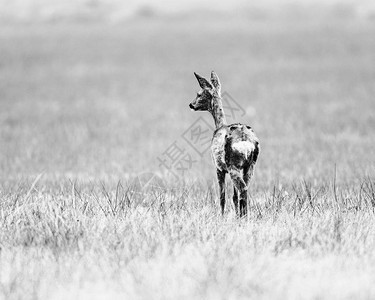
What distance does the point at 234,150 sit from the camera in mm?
4582

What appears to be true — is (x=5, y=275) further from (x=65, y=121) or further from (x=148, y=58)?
(x=148, y=58)

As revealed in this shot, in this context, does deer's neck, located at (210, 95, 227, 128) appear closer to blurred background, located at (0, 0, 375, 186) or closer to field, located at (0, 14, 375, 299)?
field, located at (0, 14, 375, 299)

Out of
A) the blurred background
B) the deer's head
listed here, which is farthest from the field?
the deer's head

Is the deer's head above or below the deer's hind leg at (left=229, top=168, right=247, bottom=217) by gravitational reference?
above

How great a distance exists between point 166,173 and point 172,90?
795 cm

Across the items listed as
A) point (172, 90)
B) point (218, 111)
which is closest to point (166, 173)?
point (218, 111)

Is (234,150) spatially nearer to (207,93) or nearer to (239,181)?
(239,181)

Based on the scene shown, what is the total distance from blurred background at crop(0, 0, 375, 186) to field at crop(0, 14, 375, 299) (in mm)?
56

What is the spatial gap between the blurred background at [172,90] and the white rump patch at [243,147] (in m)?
2.96

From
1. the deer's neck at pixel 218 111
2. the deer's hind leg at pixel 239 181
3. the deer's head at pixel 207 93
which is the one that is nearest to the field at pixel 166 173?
the deer's hind leg at pixel 239 181

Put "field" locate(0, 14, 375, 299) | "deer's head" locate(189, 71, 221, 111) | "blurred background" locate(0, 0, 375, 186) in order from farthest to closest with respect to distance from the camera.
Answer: "blurred background" locate(0, 0, 375, 186) → "deer's head" locate(189, 71, 221, 111) → "field" locate(0, 14, 375, 299)

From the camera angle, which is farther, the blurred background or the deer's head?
the blurred background

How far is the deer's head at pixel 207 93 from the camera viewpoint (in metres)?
4.99

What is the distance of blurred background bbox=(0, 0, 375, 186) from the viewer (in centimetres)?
953
